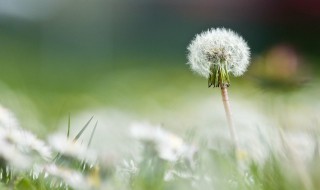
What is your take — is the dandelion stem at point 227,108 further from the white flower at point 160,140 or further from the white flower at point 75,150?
the white flower at point 75,150

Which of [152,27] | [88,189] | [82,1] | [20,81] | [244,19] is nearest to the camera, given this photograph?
[88,189]

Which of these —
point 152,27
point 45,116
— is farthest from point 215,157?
point 152,27

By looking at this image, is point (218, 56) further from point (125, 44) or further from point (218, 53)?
Answer: point (125, 44)

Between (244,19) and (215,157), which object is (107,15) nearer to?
(244,19)

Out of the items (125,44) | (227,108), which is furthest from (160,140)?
(125,44)

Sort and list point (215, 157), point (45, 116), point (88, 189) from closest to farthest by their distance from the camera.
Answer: point (88, 189), point (215, 157), point (45, 116)
